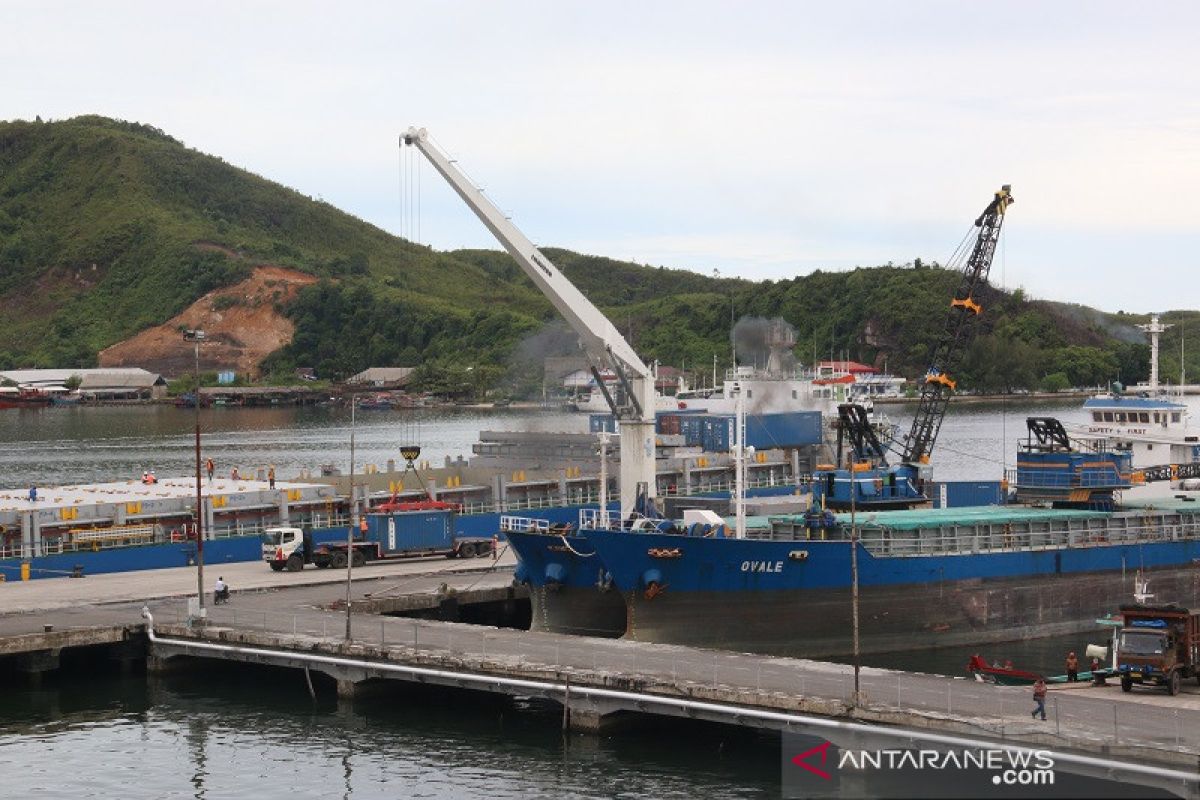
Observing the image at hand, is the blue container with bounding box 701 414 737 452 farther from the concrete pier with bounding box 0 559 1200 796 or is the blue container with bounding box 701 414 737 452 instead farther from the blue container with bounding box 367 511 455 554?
the concrete pier with bounding box 0 559 1200 796

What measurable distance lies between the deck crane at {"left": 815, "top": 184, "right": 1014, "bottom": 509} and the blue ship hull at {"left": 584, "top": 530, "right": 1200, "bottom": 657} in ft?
11.4

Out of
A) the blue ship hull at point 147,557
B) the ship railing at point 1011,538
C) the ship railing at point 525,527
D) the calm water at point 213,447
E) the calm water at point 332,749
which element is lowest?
the calm water at point 332,749

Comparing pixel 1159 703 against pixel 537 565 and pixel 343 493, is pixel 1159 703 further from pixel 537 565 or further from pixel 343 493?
pixel 343 493

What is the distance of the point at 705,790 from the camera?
35.4 m

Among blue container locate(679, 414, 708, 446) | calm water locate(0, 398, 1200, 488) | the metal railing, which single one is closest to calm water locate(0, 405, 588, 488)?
calm water locate(0, 398, 1200, 488)

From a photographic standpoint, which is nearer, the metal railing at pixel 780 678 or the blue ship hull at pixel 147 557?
the metal railing at pixel 780 678

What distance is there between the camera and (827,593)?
4922cm

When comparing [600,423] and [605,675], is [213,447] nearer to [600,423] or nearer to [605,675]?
[600,423]

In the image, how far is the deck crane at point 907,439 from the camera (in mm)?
58438

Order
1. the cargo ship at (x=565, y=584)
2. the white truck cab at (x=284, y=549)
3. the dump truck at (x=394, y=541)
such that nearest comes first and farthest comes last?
the cargo ship at (x=565, y=584)
the white truck cab at (x=284, y=549)
the dump truck at (x=394, y=541)

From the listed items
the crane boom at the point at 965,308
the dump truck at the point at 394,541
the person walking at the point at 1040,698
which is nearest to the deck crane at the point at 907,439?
the crane boom at the point at 965,308

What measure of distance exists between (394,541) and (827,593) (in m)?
18.7

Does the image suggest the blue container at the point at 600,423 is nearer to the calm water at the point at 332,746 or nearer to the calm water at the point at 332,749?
the calm water at the point at 332,746

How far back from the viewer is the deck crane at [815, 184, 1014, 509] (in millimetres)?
58438
